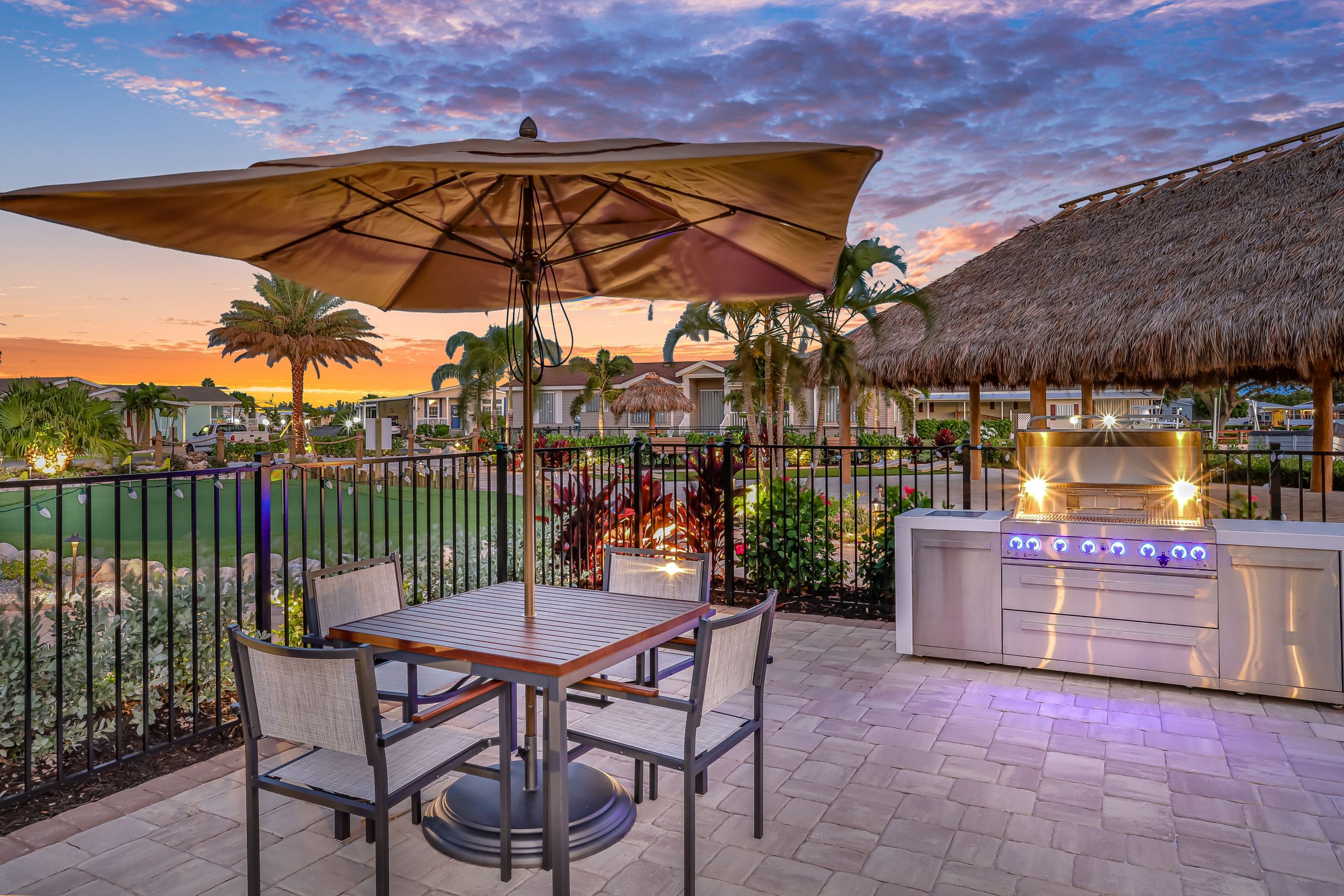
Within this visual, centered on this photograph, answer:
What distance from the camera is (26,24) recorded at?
22.7 feet

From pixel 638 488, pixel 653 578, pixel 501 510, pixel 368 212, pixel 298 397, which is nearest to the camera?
pixel 368 212

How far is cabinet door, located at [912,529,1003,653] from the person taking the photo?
181 inches

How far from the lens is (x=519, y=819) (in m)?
2.71

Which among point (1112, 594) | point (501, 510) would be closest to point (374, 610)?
point (501, 510)

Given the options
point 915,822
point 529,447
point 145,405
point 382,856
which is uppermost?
point 145,405

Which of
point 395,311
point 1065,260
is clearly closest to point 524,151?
point 395,311

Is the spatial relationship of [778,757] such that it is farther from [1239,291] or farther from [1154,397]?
[1154,397]

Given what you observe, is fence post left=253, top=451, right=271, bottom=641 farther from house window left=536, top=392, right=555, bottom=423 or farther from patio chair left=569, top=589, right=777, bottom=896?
house window left=536, top=392, right=555, bottom=423

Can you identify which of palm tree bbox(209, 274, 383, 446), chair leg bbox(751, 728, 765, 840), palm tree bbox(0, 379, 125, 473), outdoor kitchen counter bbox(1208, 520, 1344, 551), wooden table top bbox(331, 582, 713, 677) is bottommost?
chair leg bbox(751, 728, 765, 840)

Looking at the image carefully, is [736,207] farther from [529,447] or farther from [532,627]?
[532,627]

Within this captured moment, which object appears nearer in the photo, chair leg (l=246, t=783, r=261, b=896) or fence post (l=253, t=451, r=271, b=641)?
chair leg (l=246, t=783, r=261, b=896)

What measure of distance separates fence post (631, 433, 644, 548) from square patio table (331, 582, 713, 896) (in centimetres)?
295

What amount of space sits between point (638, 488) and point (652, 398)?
25.4 m

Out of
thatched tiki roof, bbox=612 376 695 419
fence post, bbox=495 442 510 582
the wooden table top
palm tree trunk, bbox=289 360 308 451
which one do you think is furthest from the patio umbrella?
palm tree trunk, bbox=289 360 308 451
